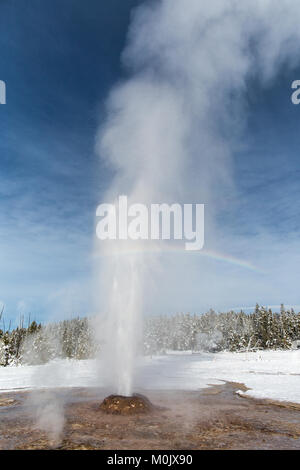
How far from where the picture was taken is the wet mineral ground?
10031 millimetres

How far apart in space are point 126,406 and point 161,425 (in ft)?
9.99

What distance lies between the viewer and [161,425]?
12.5m

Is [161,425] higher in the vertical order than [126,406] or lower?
higher

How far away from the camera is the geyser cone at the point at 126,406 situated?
1468 centimetres

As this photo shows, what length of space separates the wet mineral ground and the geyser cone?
1.16 feet

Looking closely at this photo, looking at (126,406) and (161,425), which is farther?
(126,406)

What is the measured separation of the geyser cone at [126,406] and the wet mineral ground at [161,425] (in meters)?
0.35

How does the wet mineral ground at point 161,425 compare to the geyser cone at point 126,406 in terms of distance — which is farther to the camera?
the geyser cone at point 126,406

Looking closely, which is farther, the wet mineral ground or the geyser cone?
the geyser cone

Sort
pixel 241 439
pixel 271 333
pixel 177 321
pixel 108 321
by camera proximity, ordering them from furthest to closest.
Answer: pixel 177 321
pixel 271 333
pixel 108 321
pixel 241 439

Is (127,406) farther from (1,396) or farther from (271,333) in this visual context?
(271,333)

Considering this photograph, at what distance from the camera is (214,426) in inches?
491

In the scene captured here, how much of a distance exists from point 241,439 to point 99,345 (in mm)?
81501

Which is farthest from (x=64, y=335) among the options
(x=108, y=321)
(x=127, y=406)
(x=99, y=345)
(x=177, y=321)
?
(x=127, y=406)
